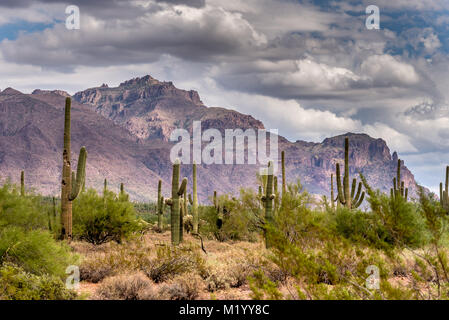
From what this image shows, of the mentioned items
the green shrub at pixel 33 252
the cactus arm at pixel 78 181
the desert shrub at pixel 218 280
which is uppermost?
the cactus arm at pixel 78 181

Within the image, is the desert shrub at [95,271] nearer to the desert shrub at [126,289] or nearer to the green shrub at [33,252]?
the green shrub at [33,252]

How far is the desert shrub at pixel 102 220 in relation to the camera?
73.5 feet

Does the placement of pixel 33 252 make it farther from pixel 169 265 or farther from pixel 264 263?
pixel 264 263

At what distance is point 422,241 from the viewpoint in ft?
66.1

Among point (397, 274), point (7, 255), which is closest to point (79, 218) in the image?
point (7, 255)

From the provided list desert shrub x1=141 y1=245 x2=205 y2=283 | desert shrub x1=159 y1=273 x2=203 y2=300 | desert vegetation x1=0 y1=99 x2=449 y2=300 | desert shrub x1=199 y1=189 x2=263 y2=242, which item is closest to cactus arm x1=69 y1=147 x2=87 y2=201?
desert vegetation x1=0 y1=99 x2=449 y2=300

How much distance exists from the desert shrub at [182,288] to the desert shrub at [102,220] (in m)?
10.4

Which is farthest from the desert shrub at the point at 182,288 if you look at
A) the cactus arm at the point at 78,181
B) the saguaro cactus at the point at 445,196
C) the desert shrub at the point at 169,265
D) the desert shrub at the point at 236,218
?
the saguaro cactus at the point at 445,196

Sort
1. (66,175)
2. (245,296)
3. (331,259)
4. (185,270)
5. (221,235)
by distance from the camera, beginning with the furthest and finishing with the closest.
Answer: (221,235)
(66,175)
(185,270)
(245,296)
(331,259)

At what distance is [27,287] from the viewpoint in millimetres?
10273

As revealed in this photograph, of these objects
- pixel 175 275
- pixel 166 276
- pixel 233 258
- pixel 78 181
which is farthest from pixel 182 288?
pixel 78 181

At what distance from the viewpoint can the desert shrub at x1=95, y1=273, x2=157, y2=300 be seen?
37.6 ft
